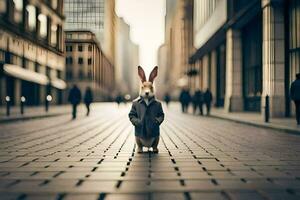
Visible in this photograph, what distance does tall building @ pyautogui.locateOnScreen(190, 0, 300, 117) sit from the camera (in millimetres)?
20562

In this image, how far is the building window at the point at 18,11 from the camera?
129ft

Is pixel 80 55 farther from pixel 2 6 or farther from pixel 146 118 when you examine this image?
pixel 146 118

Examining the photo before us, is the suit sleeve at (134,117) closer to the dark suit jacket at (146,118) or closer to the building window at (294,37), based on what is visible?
the dark suit jacket at (146,118)

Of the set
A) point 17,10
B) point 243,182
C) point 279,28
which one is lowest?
point 243,182

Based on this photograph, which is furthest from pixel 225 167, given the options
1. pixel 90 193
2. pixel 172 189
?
pixel 90 193

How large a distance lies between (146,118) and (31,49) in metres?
37.0

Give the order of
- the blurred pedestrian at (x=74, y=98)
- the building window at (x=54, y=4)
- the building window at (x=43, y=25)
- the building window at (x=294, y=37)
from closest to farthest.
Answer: the building window at (x=294, y=37) → the blurred pedestrian at (x=74, y=98) → the building window at (x=43, y=25) → the building window at (x=54, y=4)

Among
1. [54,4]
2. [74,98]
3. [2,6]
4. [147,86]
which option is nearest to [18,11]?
[2,6]

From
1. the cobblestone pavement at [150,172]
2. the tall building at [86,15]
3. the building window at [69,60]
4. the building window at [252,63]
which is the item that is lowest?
the cobblestone pavement at [150,172]

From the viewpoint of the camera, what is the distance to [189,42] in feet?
386

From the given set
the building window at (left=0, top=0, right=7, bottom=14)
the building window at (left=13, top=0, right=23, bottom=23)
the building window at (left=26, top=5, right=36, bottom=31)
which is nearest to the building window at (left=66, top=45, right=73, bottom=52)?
the building window at (left=26, top=5, right=36, bottom=31)

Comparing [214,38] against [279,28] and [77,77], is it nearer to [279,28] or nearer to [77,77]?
[279,28]

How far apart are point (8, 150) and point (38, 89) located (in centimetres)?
3966

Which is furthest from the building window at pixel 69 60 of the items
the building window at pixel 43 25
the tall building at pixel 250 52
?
the tall building at pixel 250 52
